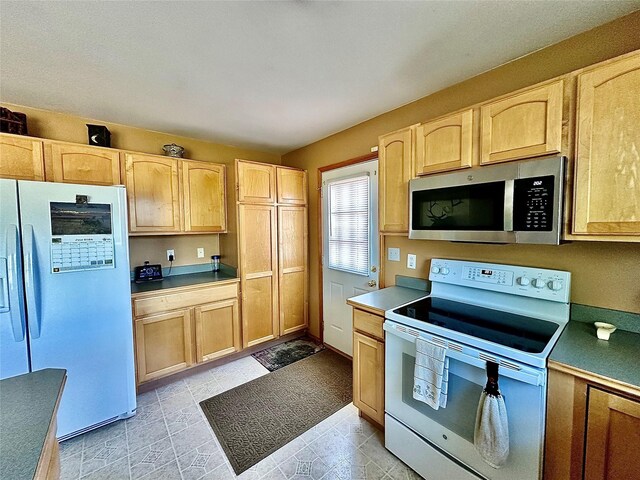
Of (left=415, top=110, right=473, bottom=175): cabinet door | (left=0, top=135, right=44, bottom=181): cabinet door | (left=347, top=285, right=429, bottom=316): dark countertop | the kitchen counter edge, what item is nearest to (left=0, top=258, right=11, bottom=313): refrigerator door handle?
the kitchen counter edge

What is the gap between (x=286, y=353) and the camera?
121 inches

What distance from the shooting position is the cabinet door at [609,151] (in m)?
1.11

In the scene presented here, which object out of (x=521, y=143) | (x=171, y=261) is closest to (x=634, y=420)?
(x=521, y=143)

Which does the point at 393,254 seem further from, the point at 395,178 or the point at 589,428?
the point at 589,428

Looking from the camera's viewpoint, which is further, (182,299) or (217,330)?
(217,330)

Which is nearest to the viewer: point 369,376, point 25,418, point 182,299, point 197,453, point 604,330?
point 25,418

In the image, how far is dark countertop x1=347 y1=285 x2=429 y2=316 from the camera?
5.95 feet

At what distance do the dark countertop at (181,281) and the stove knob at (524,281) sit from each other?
2.51 meters

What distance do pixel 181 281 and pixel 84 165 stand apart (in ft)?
4.30

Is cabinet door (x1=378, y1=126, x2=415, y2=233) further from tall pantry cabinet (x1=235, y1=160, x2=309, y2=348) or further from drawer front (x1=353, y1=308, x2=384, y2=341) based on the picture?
tall pantry cabinet (x1=235, y1=160, x2=309, y2=348)

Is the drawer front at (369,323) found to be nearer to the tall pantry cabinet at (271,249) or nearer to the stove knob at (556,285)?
the stove knob at (556,285)

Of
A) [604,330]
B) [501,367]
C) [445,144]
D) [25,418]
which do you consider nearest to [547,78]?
[445,144]

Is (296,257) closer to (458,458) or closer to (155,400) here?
(155,400)

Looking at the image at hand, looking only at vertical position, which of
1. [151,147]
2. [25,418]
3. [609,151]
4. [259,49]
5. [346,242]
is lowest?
[25,418]
